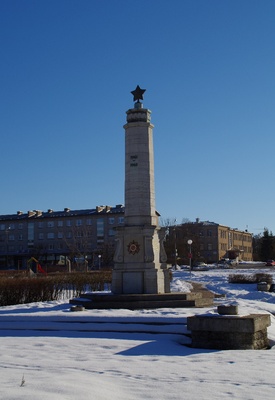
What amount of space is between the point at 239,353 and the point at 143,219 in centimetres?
948

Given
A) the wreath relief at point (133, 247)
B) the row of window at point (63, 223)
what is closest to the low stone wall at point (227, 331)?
the wreath relief at point (133, 247)

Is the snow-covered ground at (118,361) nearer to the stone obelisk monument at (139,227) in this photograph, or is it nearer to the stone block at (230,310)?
the stone block at (230,310)

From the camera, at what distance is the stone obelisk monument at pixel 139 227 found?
1831 cm

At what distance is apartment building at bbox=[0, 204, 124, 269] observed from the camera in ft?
312

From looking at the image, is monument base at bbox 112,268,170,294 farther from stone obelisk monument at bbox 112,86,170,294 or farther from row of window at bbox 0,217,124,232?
row of window at bbox 0,217,124,232

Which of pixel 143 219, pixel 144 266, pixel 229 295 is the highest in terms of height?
pixel 143 219

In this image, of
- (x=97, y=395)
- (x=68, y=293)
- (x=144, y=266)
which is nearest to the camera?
(x=97, y=395)

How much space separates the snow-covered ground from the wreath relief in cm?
458

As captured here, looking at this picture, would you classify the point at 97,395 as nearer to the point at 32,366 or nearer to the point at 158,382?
the point at 158,382

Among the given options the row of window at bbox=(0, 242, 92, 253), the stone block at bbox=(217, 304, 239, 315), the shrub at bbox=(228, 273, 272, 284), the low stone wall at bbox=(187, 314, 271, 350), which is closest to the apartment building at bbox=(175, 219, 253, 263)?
the row of window at bbox=(0, 242, 92, 253)

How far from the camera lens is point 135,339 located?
37.7 feet

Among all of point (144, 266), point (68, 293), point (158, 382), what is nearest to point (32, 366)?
point (158, 382)

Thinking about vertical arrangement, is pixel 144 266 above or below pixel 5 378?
above

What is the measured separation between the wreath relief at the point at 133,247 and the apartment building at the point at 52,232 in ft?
239
